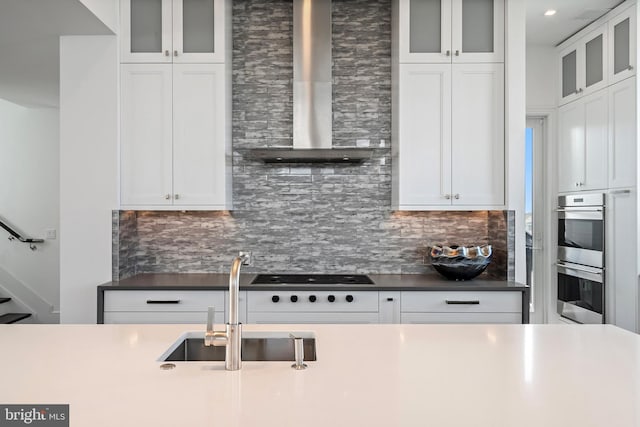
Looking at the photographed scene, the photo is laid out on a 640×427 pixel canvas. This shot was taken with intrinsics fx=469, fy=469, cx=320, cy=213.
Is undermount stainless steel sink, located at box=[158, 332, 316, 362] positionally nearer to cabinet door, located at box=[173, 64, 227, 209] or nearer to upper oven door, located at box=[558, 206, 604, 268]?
cabinet door, located at box=[173, 64, 227, 209]

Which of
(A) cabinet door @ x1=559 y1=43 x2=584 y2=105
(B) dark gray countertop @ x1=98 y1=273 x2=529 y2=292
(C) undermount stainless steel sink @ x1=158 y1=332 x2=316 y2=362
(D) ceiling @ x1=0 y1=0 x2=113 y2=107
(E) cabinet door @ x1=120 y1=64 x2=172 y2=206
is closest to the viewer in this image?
(C) undermount stainless steel sink @ x1=158 y1=332 x2=316 y2=362

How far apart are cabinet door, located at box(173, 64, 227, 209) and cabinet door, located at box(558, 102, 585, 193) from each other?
9.98 feet

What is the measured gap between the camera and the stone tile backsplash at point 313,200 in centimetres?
346

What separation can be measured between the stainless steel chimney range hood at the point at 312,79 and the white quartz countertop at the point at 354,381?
69.6 inches

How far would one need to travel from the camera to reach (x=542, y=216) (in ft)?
14.7

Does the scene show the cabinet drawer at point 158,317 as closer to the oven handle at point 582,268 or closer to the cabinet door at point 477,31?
the cabinet door at point 477,31

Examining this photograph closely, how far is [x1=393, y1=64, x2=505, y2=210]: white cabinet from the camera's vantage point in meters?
3.15

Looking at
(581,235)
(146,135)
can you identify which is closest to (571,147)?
(581,235)

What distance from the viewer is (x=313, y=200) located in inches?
138

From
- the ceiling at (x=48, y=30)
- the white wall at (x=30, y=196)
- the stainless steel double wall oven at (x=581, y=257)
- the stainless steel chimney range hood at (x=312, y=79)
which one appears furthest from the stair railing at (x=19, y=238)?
the stainless steel double wall oven at (x=581, y=257)

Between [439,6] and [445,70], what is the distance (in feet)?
1.44

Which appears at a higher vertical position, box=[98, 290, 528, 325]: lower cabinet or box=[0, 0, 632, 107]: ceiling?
box=[0, 0, 632, 107]: ceiling

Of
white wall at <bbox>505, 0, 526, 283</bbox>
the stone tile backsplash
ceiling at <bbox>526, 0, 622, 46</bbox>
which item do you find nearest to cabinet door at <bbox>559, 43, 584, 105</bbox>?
ceiling at <bbox>526, 0, 622, 46</bbox>

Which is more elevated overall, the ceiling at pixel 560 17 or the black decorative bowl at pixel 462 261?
the ceiling at pixel 560 17
